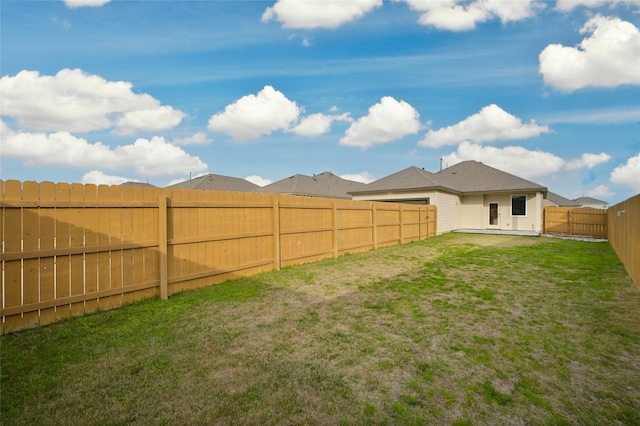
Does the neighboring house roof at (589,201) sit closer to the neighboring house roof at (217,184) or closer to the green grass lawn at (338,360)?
the neighboring house roof at (217,184)

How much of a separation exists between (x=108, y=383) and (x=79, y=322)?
223cm

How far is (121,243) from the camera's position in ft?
16.6

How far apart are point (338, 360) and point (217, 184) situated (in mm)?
24469

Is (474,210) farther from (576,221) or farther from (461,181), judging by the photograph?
(576,221)

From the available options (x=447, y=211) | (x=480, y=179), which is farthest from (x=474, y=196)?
(x=447, y=211)

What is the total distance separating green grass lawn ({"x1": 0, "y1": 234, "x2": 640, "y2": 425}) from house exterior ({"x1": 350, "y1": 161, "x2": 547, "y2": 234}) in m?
14.2

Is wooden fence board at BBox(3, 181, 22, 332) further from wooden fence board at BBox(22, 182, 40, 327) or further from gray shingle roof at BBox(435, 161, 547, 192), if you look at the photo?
gray shingle roof at BBox(435, 161, 547, 192)

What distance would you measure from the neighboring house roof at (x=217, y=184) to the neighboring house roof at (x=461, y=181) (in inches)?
435

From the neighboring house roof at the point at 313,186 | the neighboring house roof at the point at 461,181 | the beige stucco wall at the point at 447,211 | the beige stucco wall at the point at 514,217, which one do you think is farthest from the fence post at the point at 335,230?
the beige stucco wall at the point at 514,217

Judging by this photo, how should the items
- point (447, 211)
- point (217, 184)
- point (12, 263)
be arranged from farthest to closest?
point (217, 184)
point (447, 211)
point (12, 263)

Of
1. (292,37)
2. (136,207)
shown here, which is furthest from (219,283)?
(292,37)

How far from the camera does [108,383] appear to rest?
9.21 ft

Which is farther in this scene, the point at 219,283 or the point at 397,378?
the point at 219,283

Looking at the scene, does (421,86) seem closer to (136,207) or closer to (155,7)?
(155,7)
